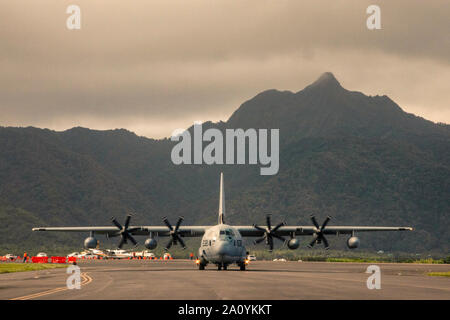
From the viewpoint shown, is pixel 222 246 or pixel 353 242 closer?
pixel 222 246

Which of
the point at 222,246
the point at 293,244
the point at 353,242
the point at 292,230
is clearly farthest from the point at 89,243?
the point at 353,242

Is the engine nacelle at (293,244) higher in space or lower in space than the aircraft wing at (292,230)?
lower

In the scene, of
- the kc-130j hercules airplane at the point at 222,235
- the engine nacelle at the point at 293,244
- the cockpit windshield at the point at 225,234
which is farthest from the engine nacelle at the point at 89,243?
the engine nacelle at the point at 293,244

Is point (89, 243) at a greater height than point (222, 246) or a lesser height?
lesser

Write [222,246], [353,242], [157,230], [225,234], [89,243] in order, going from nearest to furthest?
[222,246]
[225,234]
[89,243]
[353,242]
[157,230]

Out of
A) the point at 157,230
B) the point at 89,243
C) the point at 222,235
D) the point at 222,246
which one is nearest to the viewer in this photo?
the point at 222,246

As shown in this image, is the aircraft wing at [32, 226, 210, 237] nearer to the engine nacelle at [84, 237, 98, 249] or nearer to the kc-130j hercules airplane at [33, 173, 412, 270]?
the kc-130j hercules airplane at [33, 173, 412, 270]

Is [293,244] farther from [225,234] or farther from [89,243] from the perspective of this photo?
[89,243]

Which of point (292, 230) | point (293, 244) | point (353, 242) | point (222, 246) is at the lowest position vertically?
point (293, 244)

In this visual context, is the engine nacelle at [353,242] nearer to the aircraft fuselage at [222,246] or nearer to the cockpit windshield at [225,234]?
the aircraft fuselage at [222,246]

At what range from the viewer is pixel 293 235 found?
6850cm
